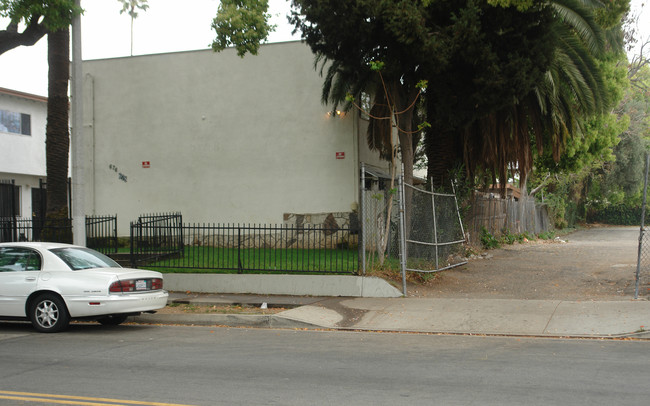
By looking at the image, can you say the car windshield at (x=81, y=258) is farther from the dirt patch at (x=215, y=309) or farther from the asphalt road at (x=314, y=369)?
the dirt patch at (x=215, y=309)

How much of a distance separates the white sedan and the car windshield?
2 centimetres

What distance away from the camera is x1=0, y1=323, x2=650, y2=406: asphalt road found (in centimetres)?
595

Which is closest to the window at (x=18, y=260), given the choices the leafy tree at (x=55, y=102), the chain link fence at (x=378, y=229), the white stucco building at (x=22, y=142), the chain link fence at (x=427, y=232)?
the leafy tree at (x=55, y=102)

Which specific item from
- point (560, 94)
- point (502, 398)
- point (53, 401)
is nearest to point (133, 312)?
point (53, 401)

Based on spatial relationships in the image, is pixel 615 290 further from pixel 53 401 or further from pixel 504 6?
pixel 53 401

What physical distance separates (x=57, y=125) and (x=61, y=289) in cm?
739

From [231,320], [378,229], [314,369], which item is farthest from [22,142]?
[314,369]

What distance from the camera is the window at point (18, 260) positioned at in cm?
1005

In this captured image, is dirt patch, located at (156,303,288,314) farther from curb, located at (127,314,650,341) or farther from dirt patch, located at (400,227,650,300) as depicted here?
dirt patch, located at (400,227,650,300)

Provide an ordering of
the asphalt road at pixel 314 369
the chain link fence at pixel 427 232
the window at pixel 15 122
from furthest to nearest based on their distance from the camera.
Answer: the window at pixel 15 122
the chain link fence at pixel 427 232
the asphalt road at pixel 314 369

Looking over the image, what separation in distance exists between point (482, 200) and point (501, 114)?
19.1 feet

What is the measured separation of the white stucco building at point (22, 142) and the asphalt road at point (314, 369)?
20937mm

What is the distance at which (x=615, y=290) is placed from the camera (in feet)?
41.5

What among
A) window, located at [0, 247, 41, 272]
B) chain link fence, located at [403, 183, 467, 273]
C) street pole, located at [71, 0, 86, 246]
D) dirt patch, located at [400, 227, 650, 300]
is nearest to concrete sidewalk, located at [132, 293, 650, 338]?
dirt patch, located at [400, 227, 650, 300]
